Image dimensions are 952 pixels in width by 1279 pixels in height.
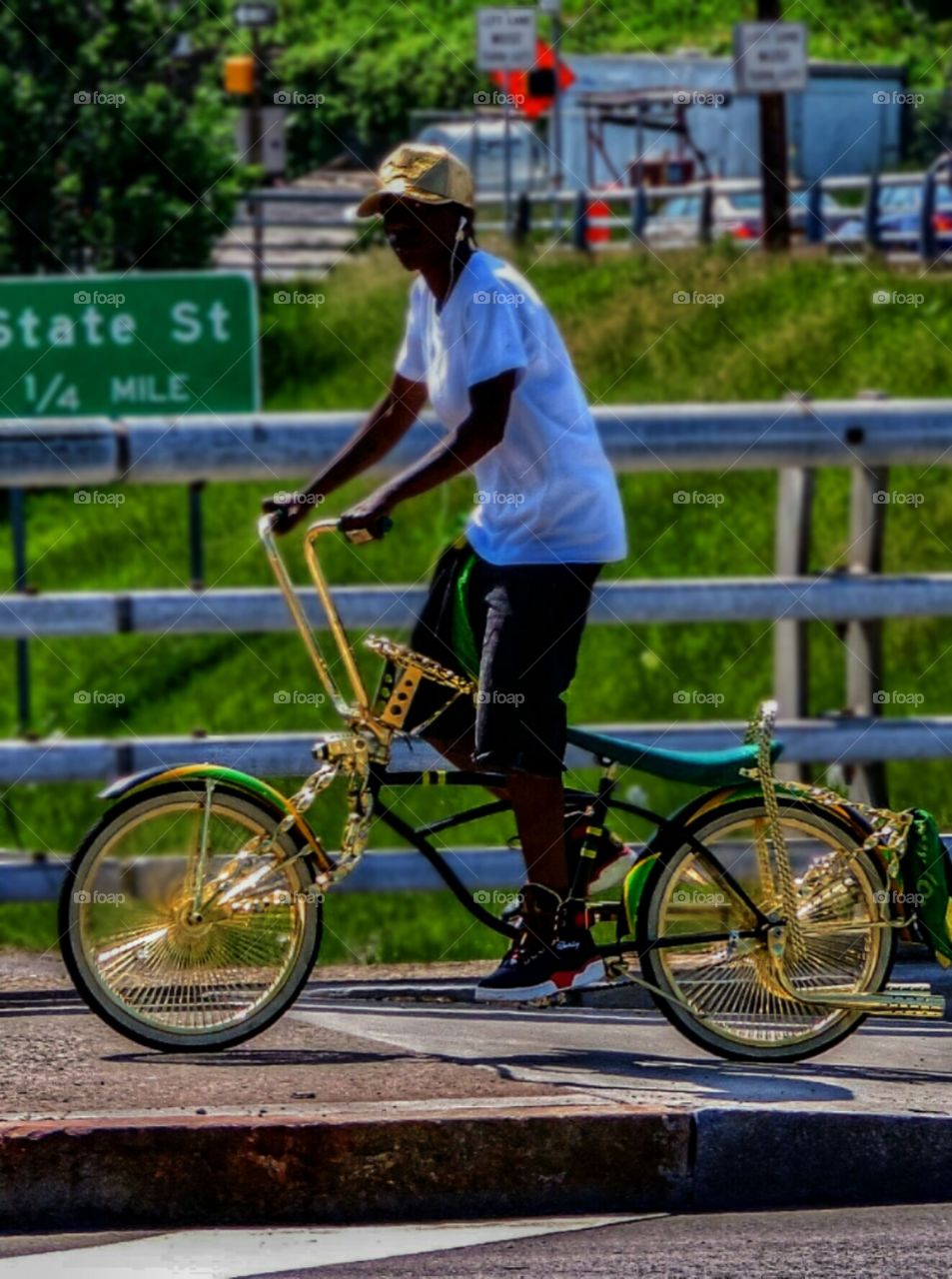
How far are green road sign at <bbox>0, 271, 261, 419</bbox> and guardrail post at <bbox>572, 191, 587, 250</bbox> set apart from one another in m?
19.2

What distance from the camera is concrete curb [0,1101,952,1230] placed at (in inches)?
183

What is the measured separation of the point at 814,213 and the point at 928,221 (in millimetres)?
2552

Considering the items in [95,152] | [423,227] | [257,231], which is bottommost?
[257,231]

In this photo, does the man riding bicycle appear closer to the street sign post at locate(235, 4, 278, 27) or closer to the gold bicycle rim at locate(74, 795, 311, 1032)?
the gold bicycle rim at locate(74, 795, 311, 1032)

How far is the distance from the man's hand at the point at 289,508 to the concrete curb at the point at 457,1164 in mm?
1318

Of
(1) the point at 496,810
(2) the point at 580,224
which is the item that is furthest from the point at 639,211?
(1) the point at 496,810

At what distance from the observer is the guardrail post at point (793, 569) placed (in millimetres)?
7812

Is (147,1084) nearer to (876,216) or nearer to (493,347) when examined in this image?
(493,347)

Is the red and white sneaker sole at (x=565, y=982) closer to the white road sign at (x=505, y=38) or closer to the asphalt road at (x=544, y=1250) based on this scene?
the asphalt road at (x=544, y=1250)

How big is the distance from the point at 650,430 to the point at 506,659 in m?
2.19

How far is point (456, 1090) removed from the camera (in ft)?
16.6

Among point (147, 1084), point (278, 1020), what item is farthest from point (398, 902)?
point (147, 1084)

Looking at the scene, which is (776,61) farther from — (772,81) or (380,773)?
(380,773)

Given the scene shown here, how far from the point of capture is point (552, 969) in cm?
559
